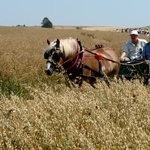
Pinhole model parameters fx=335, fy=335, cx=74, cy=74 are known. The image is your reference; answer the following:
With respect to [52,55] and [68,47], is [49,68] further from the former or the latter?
[68,47]

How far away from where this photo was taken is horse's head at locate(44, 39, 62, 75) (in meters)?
5.96

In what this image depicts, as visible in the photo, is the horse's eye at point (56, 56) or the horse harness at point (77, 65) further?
the horse harness at point (77, 65)

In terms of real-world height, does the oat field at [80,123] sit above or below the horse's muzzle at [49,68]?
below

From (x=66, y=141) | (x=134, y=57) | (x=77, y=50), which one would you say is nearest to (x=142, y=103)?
(x=66, y=141)

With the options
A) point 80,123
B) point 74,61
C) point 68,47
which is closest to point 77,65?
point 74,61

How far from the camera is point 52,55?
6023 mm

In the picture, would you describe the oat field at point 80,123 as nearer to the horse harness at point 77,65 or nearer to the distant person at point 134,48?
the horse harness at point 77,65

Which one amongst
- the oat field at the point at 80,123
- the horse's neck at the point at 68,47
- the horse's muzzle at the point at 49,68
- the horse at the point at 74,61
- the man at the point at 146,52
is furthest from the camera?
the man at the point at 146,52

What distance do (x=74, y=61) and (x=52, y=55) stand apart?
0.50 m

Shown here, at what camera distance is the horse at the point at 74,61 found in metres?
6.04

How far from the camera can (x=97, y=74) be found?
22.3 ft

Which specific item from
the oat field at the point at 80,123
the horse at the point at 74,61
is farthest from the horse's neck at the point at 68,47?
the oat field at the point at 80,123

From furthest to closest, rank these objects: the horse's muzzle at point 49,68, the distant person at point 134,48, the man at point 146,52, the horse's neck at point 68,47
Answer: the distant person at point 134,48 < the man at point 146,52 < the horse's neck at point 68,47 < the horse's muzzle at point 49,68

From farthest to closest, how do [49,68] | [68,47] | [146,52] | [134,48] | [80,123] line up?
[134,48], [146,52], [68,47], [49,68], [80,123]
